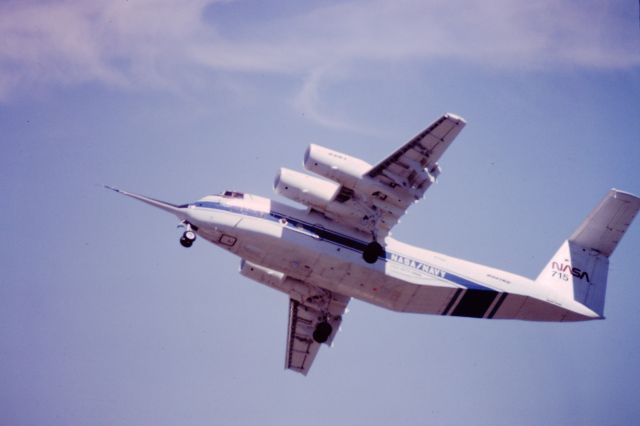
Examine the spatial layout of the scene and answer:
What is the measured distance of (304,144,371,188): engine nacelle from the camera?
14.3 m

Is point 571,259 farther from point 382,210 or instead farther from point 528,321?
point 382,210

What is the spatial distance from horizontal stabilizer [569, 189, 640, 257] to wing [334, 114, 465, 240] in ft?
14.9

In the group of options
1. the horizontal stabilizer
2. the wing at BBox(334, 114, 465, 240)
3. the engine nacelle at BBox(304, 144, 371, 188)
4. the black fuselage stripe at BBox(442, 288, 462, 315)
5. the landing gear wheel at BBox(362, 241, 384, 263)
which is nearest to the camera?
the wing at BBox(334, 114, 465, 240)

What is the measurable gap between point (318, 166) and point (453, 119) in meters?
2.81

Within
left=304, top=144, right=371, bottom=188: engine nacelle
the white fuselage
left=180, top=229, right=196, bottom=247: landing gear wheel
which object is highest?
left=304, top=144, right=371, bottom=188: engine nacelle

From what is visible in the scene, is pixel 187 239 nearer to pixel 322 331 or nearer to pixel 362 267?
pixel 362 267

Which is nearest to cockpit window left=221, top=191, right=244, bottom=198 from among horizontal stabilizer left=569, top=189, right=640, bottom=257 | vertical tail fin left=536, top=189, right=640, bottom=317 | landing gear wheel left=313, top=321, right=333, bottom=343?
landing gear wheel left=313, top=321, right=333, bottom=343

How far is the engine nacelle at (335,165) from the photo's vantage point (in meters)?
14.3

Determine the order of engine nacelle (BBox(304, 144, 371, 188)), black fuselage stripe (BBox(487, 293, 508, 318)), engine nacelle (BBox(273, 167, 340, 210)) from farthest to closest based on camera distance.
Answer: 1. black fuselage stripe (BBox(487, 293, 508, 318))
2. engine nacelle (BBox(273, 167, 340, 210))
3. engine nacelle (BBox(304, 144, 371, 188))

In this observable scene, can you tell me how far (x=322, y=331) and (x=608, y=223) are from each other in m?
7.23

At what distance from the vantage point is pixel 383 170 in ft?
47.6

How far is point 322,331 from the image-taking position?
17750 millimetres

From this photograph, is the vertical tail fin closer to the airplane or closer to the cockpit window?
the airplane

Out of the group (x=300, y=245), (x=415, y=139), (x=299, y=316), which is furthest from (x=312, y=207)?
(x=299, y=316)
